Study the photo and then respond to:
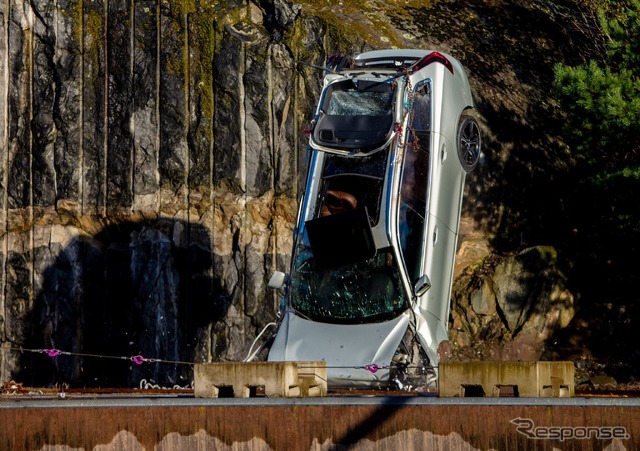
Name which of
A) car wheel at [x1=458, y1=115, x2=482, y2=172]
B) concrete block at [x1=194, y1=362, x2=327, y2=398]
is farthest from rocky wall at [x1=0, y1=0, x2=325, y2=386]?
concrete block at [x1=194, y1=362, x2=327, y2=398]

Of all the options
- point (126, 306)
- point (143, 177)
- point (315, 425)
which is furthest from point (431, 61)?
point (315, 425)

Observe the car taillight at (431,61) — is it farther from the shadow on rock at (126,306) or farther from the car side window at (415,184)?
the shadow on rock at (126,306)

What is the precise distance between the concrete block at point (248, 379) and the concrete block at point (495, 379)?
1411mm

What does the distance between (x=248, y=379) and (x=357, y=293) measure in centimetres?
396

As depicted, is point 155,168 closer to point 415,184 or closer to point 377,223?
point 415,184

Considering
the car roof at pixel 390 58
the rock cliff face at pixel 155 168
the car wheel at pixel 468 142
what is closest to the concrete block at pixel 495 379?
the car wheel at pixel 468 142

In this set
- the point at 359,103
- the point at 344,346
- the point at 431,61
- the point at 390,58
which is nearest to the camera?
the point at 344,346

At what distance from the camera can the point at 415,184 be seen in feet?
53.8

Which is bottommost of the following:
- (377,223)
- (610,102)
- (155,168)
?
(377,223)

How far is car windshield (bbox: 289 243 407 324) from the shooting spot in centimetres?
1539

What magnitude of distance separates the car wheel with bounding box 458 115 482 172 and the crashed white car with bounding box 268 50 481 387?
55 mm

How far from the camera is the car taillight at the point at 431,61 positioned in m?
17.2

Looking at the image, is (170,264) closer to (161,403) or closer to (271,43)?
(271,43)

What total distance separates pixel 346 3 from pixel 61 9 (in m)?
5.36
